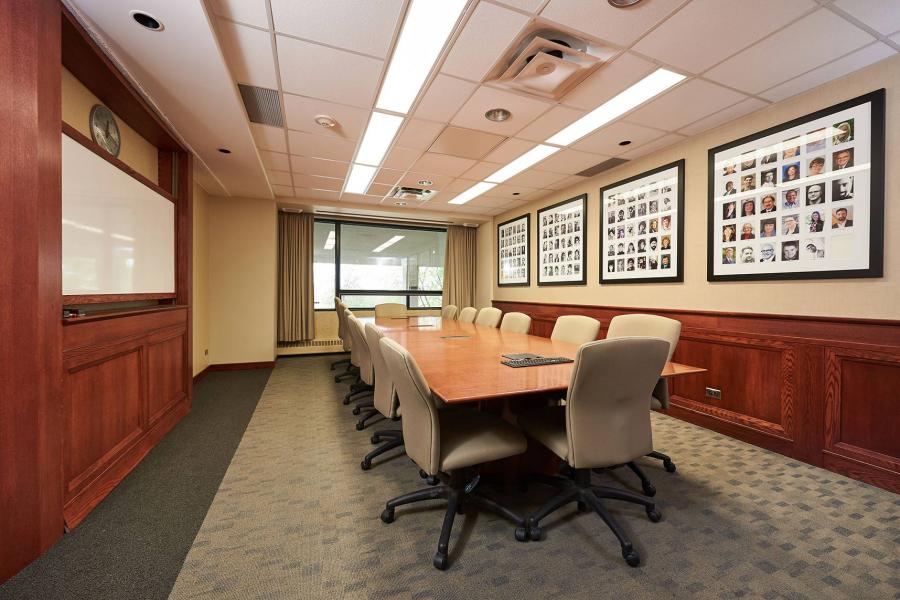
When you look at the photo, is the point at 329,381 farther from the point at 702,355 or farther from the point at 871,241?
the point at 871,241

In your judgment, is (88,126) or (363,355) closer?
(88,126)

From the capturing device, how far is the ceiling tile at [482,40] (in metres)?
1.78

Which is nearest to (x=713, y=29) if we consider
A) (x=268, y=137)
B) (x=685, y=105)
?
(x=685, y=105)

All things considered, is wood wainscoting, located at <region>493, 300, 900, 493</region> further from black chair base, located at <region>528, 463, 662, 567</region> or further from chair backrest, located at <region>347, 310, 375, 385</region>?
chair backrest, located at <region>347, 310, 375, 385</region>

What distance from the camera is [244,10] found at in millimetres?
1729

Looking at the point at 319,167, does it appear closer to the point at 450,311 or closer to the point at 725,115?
the point at 450,311

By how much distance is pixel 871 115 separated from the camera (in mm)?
2135

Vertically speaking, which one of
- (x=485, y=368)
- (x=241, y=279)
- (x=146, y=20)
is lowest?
(x=485, y=368)

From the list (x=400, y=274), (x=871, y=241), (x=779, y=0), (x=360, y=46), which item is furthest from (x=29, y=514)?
(x=400, y=274)

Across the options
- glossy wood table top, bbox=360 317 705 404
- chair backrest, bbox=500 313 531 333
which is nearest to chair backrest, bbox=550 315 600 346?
glossy wood table top, bbox=360 317 705 404

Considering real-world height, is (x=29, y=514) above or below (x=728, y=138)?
below

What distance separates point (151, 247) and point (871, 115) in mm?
4957

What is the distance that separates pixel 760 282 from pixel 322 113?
3.68 metres

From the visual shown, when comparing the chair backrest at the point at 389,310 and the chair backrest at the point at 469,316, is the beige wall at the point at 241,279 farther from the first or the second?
the chair backrest at the point at 469,316
